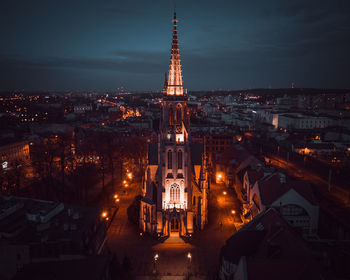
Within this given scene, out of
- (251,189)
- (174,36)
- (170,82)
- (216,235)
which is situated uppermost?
(174,36)

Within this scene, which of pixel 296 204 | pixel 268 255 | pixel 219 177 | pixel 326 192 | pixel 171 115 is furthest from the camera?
pixel 219 177

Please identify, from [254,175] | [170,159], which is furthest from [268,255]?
[254,175]

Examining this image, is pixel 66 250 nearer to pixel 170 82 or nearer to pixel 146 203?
pixel 146 203

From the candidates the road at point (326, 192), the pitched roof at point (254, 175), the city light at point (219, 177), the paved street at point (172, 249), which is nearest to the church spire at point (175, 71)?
the pitched roof at point (254, 175)

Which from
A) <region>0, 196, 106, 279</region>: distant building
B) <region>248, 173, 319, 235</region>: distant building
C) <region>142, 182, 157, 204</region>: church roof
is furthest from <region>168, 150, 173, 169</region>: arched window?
<region>248, 173, 319, 235</region>: distant building

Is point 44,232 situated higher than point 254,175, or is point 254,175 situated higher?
point 254,175

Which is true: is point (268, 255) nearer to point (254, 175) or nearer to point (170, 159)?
point (170, 159)

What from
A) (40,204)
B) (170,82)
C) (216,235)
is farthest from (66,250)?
(170,82)
